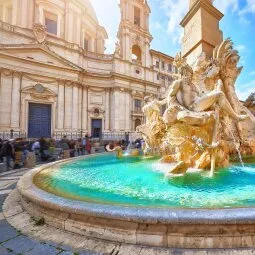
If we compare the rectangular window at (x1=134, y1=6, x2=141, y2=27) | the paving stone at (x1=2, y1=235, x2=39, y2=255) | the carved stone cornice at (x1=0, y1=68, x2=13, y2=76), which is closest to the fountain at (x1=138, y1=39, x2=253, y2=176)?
the paving stone at (x1=2, y1=235, x2=39, y2=255)

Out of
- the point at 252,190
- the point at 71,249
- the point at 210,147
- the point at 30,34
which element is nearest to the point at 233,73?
the point at 210,147

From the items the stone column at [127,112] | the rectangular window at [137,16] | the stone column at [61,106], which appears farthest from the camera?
the rectangular window at [137,16]

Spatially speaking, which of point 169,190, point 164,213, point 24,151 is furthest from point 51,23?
point 164,213

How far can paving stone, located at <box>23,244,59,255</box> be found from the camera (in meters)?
1.72

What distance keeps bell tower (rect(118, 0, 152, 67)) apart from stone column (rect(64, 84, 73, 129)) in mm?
10171

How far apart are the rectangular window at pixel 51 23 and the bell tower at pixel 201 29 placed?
23666 millimetres

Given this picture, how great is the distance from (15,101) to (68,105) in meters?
5.69

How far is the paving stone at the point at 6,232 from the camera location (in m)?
1.99

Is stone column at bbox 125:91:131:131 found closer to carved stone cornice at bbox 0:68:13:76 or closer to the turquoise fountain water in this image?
carved stone cornice at bbox 0:68:13:76

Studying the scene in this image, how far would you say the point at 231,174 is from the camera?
3.97 metres

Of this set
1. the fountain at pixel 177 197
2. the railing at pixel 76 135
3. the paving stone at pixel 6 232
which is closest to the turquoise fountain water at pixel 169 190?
the fountain at pixel 177 197

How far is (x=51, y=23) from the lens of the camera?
26.1 m

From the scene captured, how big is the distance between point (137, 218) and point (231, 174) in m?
3.03

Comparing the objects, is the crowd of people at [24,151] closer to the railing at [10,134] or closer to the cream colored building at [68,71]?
the railing at [10,134]
